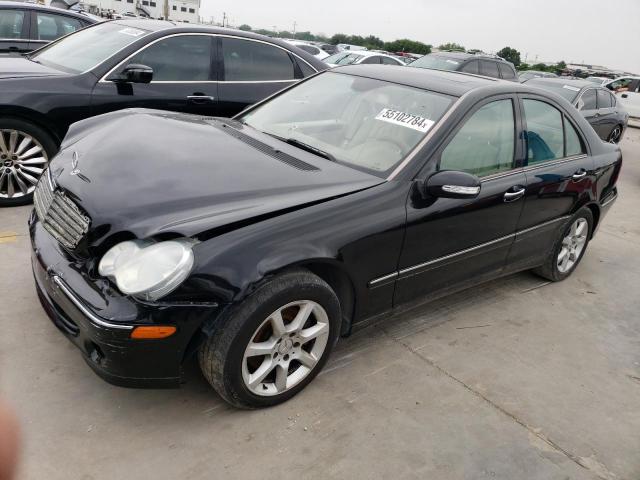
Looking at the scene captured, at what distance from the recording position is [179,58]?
512 cm

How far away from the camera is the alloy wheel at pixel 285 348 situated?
2.51 metres

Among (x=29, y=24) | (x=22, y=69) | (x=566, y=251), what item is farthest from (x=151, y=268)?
(x=29, y=24)

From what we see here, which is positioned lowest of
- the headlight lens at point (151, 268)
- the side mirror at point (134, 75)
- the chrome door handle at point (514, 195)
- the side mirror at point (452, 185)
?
the headlight lens at point (151, 268)

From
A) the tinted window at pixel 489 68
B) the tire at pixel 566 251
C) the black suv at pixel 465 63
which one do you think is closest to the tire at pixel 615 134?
the black suv at pixel 465 63

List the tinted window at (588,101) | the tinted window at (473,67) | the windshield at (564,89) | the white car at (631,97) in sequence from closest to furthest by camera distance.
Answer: the windshield at (564,89)
the tinted window at (588,101)
the tinted window at (473,67)
the white car at (631,97)

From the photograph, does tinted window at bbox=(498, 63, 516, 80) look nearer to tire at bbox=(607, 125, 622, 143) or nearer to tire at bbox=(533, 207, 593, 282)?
tire at bbox=(607, 125, 622, 143)

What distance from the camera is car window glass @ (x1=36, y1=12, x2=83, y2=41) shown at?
7.13 m

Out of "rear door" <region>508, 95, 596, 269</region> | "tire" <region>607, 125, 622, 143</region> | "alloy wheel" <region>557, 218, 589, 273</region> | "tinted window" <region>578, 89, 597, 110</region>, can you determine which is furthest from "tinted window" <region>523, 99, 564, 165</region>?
"tire" <region>607, 125, 622, 143</region>

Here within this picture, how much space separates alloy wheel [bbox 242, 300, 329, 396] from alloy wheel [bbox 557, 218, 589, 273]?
259 centimetres

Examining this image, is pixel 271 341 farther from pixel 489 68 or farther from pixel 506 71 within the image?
Result: pixel 506 71

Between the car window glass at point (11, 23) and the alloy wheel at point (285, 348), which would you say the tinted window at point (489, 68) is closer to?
the car window glass at point (11, 23)

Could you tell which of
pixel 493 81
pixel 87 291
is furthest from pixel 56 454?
pixel 493 81

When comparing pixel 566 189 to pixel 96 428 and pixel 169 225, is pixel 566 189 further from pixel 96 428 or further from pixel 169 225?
pixel 96 428

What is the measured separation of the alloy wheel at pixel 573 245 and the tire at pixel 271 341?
8.35 ft
